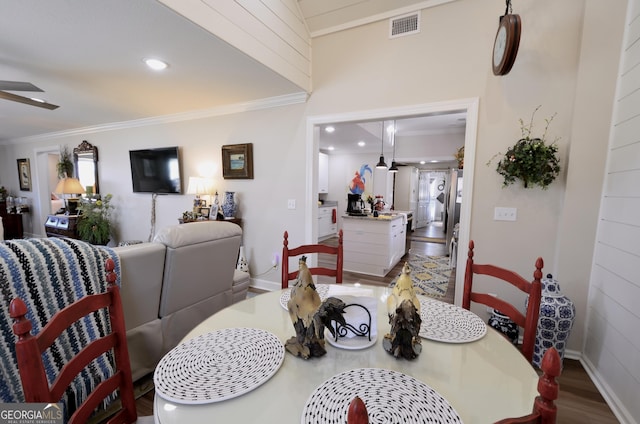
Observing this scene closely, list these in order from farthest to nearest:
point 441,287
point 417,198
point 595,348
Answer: point 417,198
point 441,287
point 595,348

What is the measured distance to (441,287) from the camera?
3.60m

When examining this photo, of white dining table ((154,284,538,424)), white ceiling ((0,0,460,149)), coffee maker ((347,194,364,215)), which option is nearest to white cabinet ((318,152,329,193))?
coffee maker ((347,194,364,215))

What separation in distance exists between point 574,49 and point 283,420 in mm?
2949

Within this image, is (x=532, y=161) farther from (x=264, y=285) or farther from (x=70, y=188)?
(x=70, y=188)

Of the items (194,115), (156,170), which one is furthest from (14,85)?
(156,170)

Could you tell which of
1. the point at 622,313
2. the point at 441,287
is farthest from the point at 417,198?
the point at 622,313

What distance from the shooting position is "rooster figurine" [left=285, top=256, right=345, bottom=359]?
89cm

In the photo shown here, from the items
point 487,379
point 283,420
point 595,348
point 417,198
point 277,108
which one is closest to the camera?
point 283,420

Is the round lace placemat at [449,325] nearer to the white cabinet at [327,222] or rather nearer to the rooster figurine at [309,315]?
the rooster figurine at [309,315]

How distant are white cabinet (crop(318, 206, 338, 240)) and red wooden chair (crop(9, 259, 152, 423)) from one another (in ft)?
18.4

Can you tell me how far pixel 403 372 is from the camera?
33.7 inches

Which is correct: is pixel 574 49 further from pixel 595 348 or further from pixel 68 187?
pixel 68 187

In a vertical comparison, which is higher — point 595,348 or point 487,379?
point 487,379

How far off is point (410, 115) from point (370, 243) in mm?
1999
